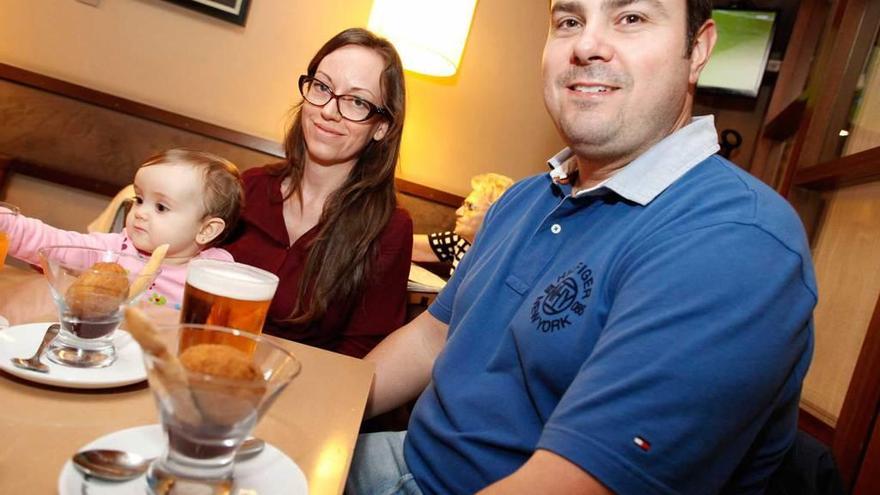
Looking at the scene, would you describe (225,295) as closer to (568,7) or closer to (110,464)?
(110,464)

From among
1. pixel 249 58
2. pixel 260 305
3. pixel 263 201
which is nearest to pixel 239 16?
pixel 249 58

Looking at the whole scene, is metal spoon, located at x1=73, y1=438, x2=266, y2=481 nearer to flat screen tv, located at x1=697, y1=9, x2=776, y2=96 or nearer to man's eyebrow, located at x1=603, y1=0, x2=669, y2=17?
man's eyebrow, located at x1=603, y1=0, x2=669, y2=17

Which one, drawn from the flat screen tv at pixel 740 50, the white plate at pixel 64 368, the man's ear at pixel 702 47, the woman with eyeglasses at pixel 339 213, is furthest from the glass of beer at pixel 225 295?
the flat screen tv at pixel 740 50

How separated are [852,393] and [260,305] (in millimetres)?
1792

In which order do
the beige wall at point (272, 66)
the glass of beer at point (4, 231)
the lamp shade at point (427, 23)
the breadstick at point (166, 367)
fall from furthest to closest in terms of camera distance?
the beige wall at point (272, 66) < the lamp shade at point (427, 23) < the glass of beer at point (4, 231) < the breadstick at point (166, 367)

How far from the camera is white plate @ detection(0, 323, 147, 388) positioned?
76cm

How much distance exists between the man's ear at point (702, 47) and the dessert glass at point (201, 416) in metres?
0.95

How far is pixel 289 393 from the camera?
92 cm

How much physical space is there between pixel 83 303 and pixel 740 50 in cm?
440

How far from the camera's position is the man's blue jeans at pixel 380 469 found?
1137 millimetres

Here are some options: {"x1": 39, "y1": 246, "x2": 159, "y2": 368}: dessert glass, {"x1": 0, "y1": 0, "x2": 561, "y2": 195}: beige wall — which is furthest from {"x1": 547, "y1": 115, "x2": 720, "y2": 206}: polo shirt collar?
{"x1": 0, "y1": 0, "x2": 561, "y2": 195}: beige wall

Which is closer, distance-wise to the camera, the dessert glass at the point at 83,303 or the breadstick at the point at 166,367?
the breadstick at the point at 166,367

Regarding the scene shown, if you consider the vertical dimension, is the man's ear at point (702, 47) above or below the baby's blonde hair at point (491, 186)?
above

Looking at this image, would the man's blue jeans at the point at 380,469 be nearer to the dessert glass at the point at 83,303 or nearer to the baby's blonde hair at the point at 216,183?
the dessert glass at the point at 83,303
